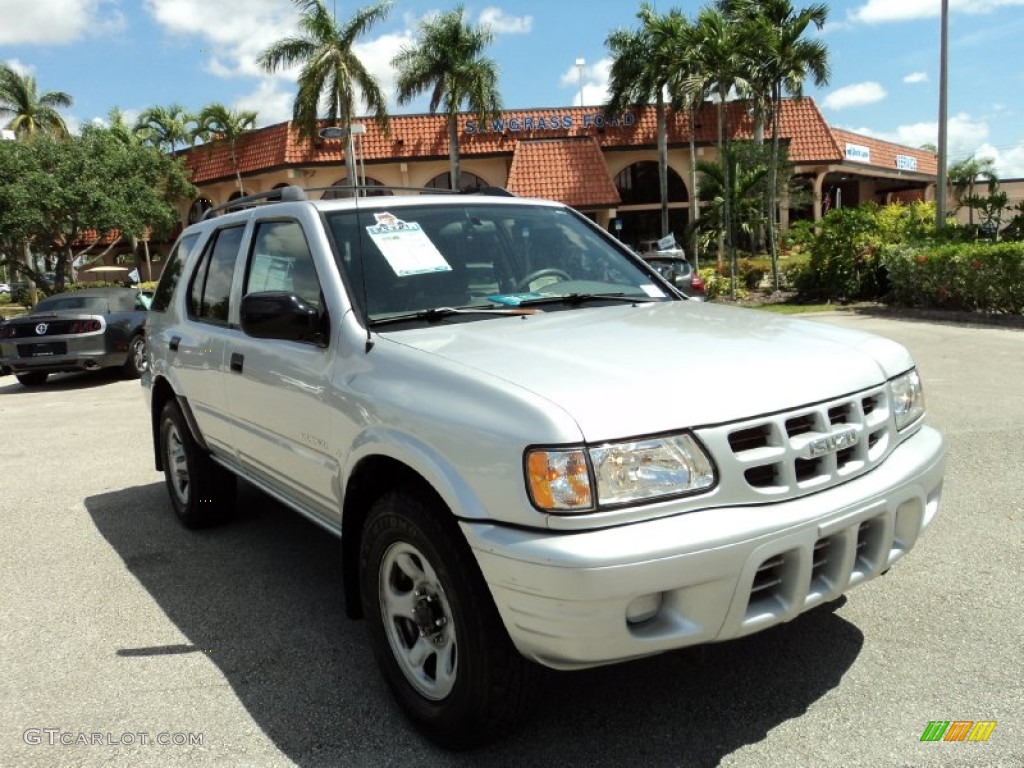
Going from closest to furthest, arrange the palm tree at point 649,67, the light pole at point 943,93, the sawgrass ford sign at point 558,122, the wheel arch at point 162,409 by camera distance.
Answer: the wheel arch at point 162,409 < the light pole at point 943,93 < the palm tree at point 649,67 < the sawgrass ford sign at point 558,122

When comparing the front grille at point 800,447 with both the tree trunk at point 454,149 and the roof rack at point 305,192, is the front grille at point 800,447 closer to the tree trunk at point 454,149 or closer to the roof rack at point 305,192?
the roof rack at point 305,192

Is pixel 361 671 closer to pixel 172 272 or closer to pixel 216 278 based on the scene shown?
pixel 216 278

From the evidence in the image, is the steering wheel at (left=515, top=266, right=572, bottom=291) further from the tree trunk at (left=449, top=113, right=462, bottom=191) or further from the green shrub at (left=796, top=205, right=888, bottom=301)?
the tree trunk at (left=449, top=113, right=462, bottom=191)

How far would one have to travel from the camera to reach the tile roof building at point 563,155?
112 ft

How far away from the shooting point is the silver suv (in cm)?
230

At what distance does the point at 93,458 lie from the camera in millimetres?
7812

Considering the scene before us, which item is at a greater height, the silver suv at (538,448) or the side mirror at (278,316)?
the side mirror at (278,316)

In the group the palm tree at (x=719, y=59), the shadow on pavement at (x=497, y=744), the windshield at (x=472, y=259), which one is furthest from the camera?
the palm tree at (x=719, y=59)

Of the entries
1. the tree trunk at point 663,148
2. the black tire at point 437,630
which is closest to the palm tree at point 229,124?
the tree trunk at point 663,148

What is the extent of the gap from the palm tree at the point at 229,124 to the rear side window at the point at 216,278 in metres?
34.7

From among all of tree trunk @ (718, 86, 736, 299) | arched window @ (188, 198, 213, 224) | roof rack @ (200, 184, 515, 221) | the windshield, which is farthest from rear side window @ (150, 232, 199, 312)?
arched window @ (188, 198, 213, 224)

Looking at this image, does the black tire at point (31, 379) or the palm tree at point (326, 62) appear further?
the palm tree at point (326, 62)

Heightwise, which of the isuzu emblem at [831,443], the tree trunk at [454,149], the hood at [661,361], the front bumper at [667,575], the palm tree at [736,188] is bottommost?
the front bumper at [667,575]

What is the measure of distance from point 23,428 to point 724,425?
9.72 m
